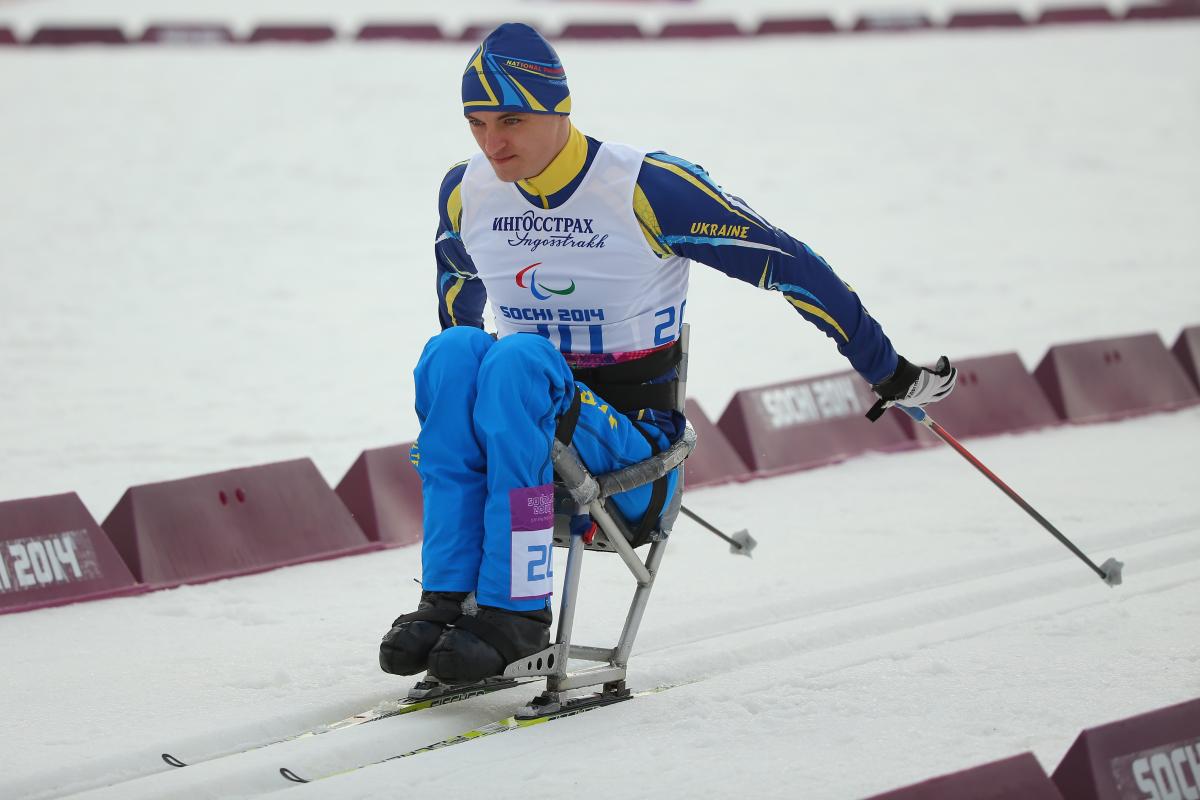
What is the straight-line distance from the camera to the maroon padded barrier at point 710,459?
6055 millimetres

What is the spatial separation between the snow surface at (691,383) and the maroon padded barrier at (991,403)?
360 millimetres

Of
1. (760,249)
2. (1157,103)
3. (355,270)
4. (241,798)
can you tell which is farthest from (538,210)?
(1157,103)

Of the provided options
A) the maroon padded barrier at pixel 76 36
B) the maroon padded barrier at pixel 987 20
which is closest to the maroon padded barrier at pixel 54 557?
the maroon padded barrier at pixel 76 36

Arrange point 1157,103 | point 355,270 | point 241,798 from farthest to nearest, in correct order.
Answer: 1. point 1157,103
2. point 355,270
3. point 241,798

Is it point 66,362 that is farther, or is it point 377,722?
point 66,362

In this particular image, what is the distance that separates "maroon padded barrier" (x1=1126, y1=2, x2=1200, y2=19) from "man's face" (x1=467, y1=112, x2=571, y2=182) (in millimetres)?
18705

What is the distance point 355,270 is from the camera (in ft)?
34.6

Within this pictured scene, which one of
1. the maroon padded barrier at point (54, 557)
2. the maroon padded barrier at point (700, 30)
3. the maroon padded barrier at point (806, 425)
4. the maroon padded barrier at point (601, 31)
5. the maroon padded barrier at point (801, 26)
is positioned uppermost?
the maroon padded barrier at point (601, 31)

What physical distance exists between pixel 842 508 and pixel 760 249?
2323 mm

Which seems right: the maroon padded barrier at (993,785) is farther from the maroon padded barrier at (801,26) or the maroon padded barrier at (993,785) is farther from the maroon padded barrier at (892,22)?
the maroon padded barrier at (892,22)

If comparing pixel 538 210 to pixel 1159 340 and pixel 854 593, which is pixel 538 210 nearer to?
pixel 854 593

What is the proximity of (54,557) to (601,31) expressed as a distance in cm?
1500

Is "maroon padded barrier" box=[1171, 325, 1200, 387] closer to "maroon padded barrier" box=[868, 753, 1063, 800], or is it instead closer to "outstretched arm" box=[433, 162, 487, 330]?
"outstretched arm" box=[433, 162, 487, 330]

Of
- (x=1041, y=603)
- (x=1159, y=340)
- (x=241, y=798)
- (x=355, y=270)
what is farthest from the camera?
(x=355, y=270)
